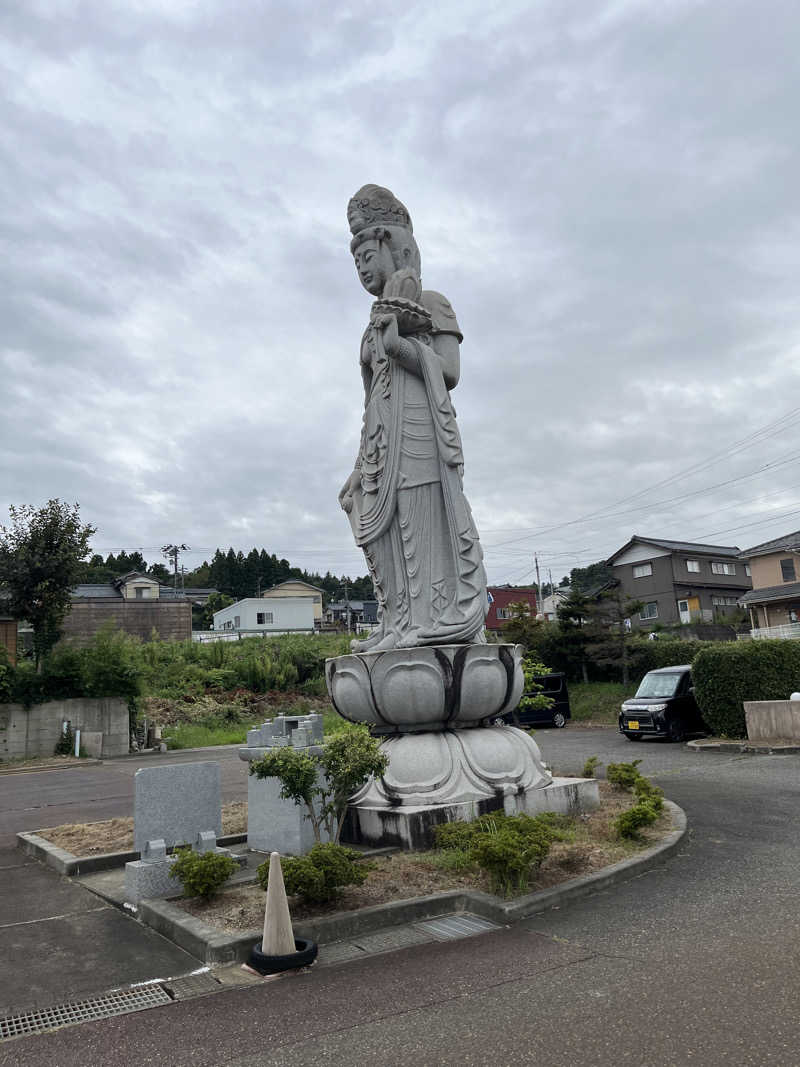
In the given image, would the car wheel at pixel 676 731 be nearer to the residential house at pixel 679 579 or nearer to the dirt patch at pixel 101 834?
the dirt patch at pixel 101 834

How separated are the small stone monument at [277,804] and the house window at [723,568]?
37.5 metres

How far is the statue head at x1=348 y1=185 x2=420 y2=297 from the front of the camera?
8320mm

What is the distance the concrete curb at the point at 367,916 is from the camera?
13.4 ft

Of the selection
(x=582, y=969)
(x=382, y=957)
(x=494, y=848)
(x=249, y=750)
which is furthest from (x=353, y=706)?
(x=582, y=969)

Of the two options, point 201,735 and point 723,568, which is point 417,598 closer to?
point 201,735

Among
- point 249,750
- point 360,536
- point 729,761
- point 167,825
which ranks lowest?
point 729,761

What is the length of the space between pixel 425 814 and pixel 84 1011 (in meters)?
2.97

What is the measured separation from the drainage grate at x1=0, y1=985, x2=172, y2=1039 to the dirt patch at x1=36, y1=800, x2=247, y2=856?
3041 mm

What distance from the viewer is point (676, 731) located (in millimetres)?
16438

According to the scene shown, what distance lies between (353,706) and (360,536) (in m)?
1.91

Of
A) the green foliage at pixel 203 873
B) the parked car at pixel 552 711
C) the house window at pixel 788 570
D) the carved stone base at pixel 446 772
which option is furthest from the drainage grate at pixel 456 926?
the house window at pixel 788 570

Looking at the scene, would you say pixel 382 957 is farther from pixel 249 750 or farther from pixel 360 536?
pixel 360 536

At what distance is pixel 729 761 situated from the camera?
39.5 feet

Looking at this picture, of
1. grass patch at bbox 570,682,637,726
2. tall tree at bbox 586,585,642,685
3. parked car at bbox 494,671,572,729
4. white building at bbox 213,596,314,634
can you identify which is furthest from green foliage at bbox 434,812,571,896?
white building at bbox 213,596,314,634
